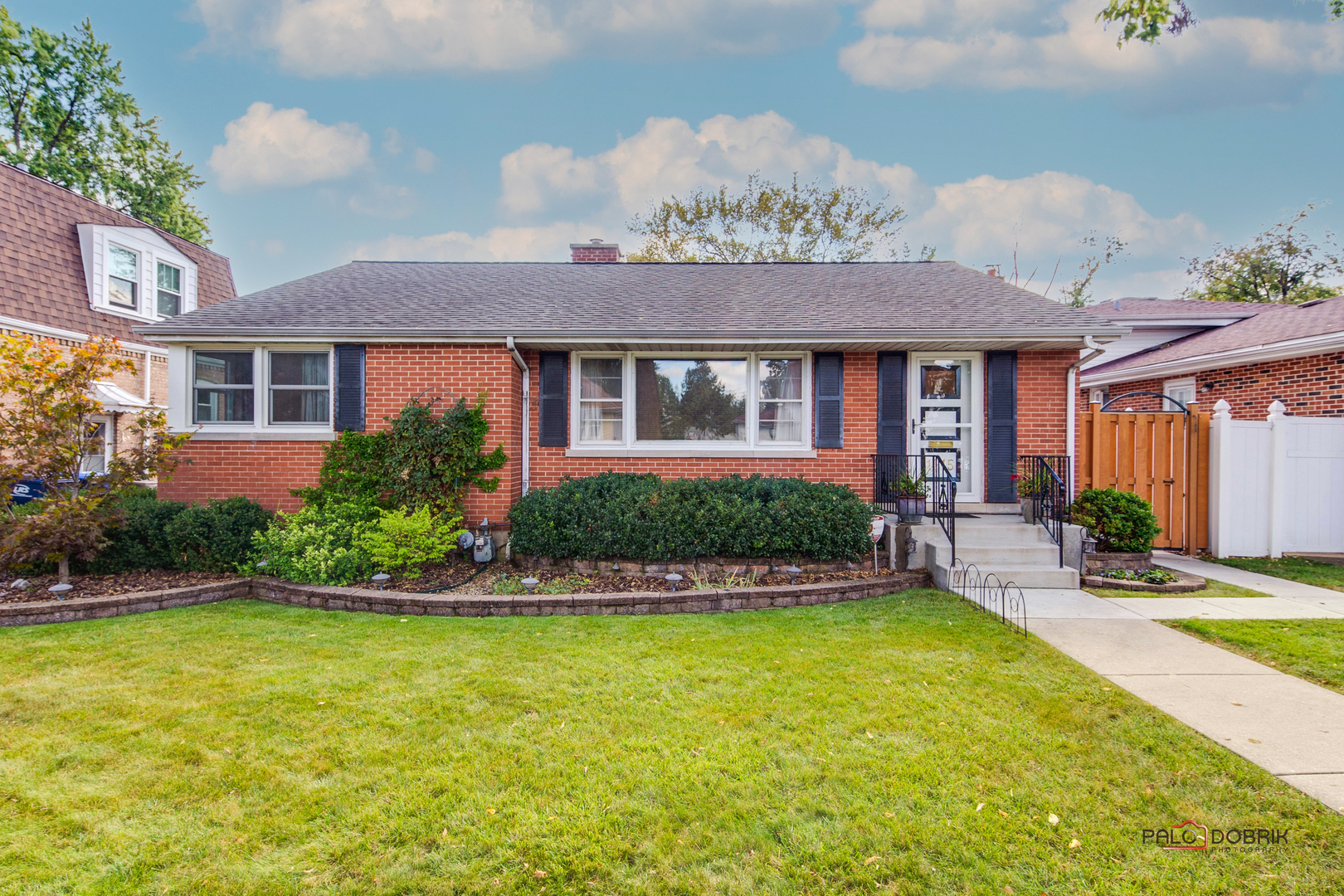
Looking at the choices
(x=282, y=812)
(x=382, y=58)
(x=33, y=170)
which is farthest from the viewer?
(x=33, y=170)

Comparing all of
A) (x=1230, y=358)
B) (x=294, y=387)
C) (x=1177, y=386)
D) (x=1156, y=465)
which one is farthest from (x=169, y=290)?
(x=1177, y=386)

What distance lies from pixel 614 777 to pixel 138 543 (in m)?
7.22

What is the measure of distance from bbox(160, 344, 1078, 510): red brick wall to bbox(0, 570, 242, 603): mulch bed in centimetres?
144

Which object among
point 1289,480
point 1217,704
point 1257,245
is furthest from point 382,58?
point 1257,245

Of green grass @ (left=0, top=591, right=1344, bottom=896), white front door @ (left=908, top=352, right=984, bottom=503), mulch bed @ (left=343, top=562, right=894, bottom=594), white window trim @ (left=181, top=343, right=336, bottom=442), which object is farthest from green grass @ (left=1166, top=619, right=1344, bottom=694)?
white window trim @ (left=181, top=343, right=336, bottom=442)

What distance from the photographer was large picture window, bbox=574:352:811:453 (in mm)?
8250

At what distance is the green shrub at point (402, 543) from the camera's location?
6.40m

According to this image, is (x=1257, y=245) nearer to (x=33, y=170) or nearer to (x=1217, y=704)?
(x=1217, y=704)

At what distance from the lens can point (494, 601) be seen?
5566 millimetres

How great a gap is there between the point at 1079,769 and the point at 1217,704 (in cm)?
151

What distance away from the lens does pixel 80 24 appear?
714 inches

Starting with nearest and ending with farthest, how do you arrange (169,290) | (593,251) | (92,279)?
(92,279)
(593,251)
(169,290)

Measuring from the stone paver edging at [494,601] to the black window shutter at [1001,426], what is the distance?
3.48 m

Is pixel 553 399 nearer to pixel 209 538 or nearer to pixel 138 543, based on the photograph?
pixel 209 538
